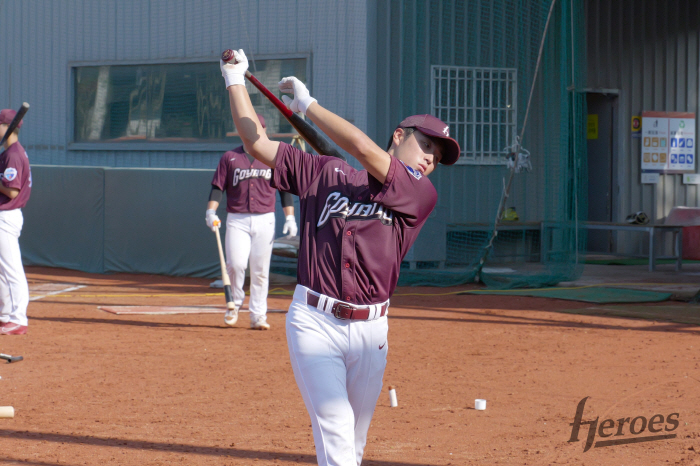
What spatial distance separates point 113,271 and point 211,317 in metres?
5.68

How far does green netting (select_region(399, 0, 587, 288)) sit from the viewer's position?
41.4 feet

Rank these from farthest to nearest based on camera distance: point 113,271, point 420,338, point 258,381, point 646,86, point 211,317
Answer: point 646,86, point 113,271, point 211,317, point 420,338, point 258,381

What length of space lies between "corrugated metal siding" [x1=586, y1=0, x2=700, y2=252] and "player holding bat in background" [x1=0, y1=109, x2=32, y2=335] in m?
12.3

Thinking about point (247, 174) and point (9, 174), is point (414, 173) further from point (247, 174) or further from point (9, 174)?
point (9, 174)

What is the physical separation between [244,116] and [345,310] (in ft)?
2.80

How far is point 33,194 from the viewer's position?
16.0m

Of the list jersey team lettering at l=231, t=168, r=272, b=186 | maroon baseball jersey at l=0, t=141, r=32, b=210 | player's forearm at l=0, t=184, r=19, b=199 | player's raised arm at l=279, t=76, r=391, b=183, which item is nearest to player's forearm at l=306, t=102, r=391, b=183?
player's raised arm at l=279, t=76, r=391, b=183

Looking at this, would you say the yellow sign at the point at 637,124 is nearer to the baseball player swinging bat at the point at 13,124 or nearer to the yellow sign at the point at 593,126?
the yellow sign at the point at 593,126

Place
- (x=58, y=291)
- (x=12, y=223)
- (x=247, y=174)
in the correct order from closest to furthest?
(x=12, y=223) < (x=247, y=174) < (x=58, y=291)

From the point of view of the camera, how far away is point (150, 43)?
1622 centimetres

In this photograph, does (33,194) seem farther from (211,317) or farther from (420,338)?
(420,338)

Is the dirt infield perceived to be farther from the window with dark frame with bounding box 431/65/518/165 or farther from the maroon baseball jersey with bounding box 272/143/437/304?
the window with dark frame with bounding box 431/65/518/165

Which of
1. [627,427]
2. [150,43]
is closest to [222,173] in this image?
[627,427]

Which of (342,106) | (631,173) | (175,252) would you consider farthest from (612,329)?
(631,173)
